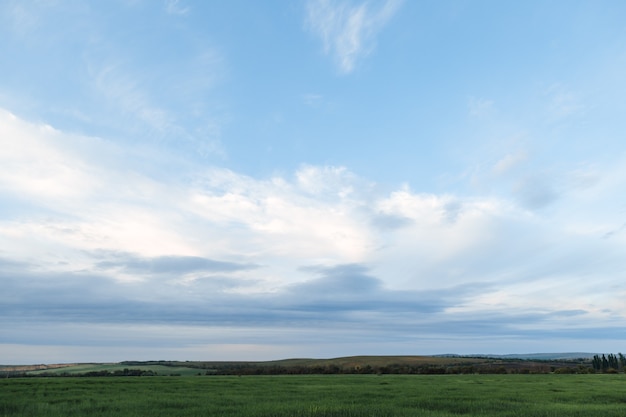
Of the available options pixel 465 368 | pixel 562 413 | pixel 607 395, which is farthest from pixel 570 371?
pixel 562 413

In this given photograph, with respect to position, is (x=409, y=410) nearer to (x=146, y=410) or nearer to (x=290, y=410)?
(x=290, y=410)

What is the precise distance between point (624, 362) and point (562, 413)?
145 m

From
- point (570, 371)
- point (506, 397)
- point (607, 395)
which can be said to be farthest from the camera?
point (570, 371)

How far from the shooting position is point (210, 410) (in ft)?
86.0

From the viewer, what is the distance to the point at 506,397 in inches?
1388

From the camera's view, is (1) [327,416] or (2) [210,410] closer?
(1) [327,416]

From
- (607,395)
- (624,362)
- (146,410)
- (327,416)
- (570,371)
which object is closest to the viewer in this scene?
(327,416)

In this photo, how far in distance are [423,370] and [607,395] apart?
7904 cm

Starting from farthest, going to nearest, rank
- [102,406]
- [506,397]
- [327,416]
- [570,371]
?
[570,371]
[506,397]
[102,406]
[327,416]

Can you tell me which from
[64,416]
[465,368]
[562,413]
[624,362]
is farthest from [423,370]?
[64,416]

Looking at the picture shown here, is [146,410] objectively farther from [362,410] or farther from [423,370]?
[423,370]

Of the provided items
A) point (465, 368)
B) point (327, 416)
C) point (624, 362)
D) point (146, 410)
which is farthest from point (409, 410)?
point (624, 362)

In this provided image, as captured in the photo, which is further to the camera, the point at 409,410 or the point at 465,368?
the point at 465,368

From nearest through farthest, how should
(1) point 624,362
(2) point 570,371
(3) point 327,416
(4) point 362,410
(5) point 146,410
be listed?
(3) point 327,416 < (4) point 362,410 < (5) point 146,410 < (2) point 570,371 < (1) point 624,362
